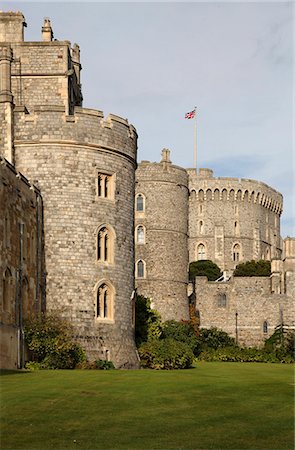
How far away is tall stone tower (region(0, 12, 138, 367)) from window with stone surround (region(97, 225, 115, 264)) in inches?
1.7

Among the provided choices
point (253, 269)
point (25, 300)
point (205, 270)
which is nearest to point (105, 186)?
point (25, 300)

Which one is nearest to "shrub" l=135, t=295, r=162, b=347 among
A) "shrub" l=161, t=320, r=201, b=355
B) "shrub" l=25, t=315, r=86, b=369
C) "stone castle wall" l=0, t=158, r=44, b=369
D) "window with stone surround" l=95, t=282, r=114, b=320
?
"window with stone surround" l=95, t=282, r=114, b=320

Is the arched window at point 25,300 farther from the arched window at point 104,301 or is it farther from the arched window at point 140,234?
the arched window at point 140,234

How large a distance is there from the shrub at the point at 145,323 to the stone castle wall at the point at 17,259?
1035 cm

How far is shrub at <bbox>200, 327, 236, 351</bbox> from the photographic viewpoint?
6659cm

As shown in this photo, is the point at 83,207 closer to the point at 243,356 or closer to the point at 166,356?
the point at 166,356

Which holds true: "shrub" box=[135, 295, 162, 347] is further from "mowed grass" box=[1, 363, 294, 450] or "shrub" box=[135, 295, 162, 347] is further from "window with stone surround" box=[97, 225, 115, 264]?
"mowed grass" box=[1, 363, 294, 450]

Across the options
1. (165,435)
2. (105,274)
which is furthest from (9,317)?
(165,435)

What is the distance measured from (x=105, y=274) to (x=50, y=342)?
15.7ft

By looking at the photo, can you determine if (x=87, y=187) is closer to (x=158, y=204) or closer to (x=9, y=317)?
(x=9, y=317)

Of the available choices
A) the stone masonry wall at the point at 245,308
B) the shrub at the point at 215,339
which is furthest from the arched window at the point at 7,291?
the stone masonry wall at the point at 245,308

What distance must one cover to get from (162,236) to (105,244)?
33731 mm

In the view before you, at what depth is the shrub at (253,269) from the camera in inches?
3620

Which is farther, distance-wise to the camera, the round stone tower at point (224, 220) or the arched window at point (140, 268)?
the round stone tower at point (224, 220)
